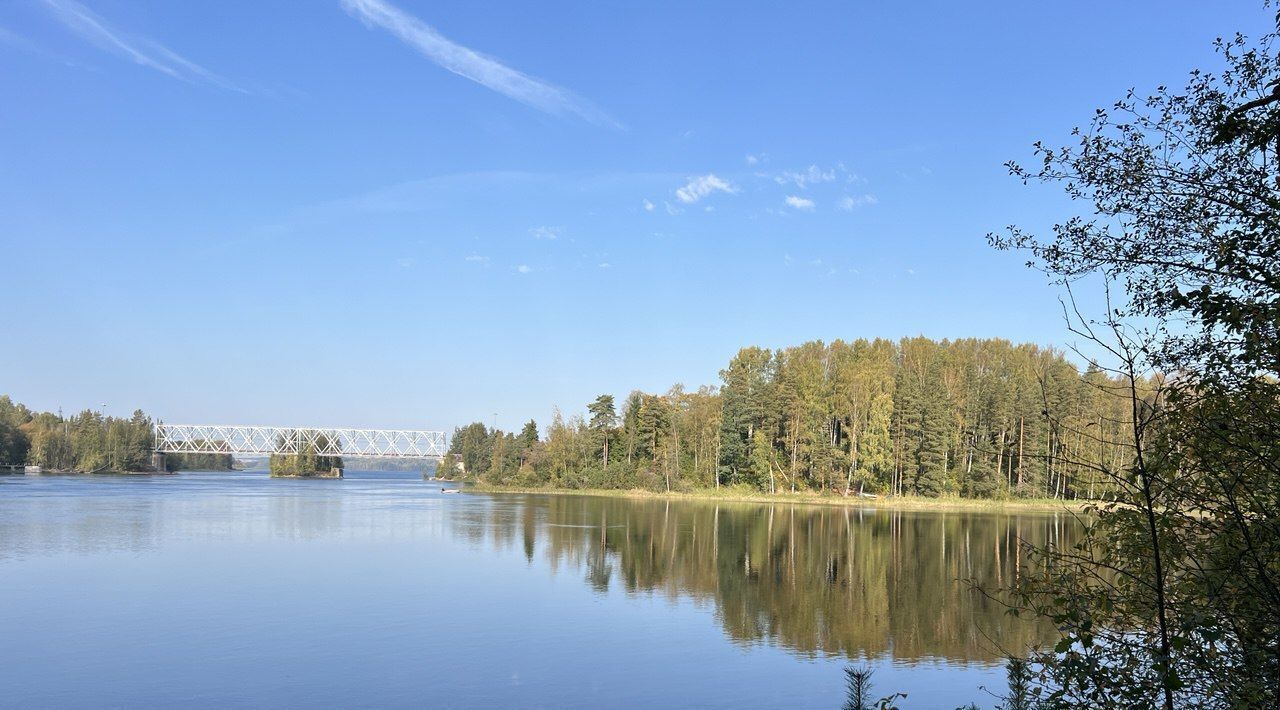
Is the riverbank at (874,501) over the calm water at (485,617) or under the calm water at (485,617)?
under

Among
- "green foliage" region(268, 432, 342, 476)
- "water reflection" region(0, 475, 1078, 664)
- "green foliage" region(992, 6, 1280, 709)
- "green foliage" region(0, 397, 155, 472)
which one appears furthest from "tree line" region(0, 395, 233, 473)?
"green foliage" region(992, 6, 1280, 709)

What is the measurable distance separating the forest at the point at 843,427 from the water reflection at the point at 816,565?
10.4 metres

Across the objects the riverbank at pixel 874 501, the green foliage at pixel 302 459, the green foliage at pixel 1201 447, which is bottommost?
the green foliage at pixel 302 459

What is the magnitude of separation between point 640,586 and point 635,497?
48916 mm

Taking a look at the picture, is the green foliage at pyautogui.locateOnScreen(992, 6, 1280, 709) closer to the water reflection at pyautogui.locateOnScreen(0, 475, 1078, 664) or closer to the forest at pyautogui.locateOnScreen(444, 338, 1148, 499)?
the water reflection at pyautogui.locateOnScreen(0, 475, 1078, 664)

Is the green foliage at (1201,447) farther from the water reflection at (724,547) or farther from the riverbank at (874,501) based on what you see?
the riverbank at (874,501)

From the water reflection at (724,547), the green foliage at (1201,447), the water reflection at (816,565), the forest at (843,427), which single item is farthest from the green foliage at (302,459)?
the green foliage at (1201,447)

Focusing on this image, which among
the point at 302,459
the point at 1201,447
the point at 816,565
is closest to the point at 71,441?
the point at 302,459

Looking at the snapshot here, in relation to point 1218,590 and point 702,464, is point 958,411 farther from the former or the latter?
point 1218,590

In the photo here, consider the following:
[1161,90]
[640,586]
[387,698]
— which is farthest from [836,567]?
[1161,90]

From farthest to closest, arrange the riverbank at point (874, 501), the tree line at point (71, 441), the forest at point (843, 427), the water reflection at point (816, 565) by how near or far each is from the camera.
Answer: the tree line at point (71, 441)
the forest at point (843, 427)
the riverbank at point (874, 501)
the water reflection at point (816, 565)

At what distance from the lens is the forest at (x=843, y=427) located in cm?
6381

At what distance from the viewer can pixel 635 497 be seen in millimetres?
72000

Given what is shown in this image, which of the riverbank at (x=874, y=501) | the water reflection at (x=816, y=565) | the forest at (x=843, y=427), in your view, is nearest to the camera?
the water reflection at (x=816, y=565)
